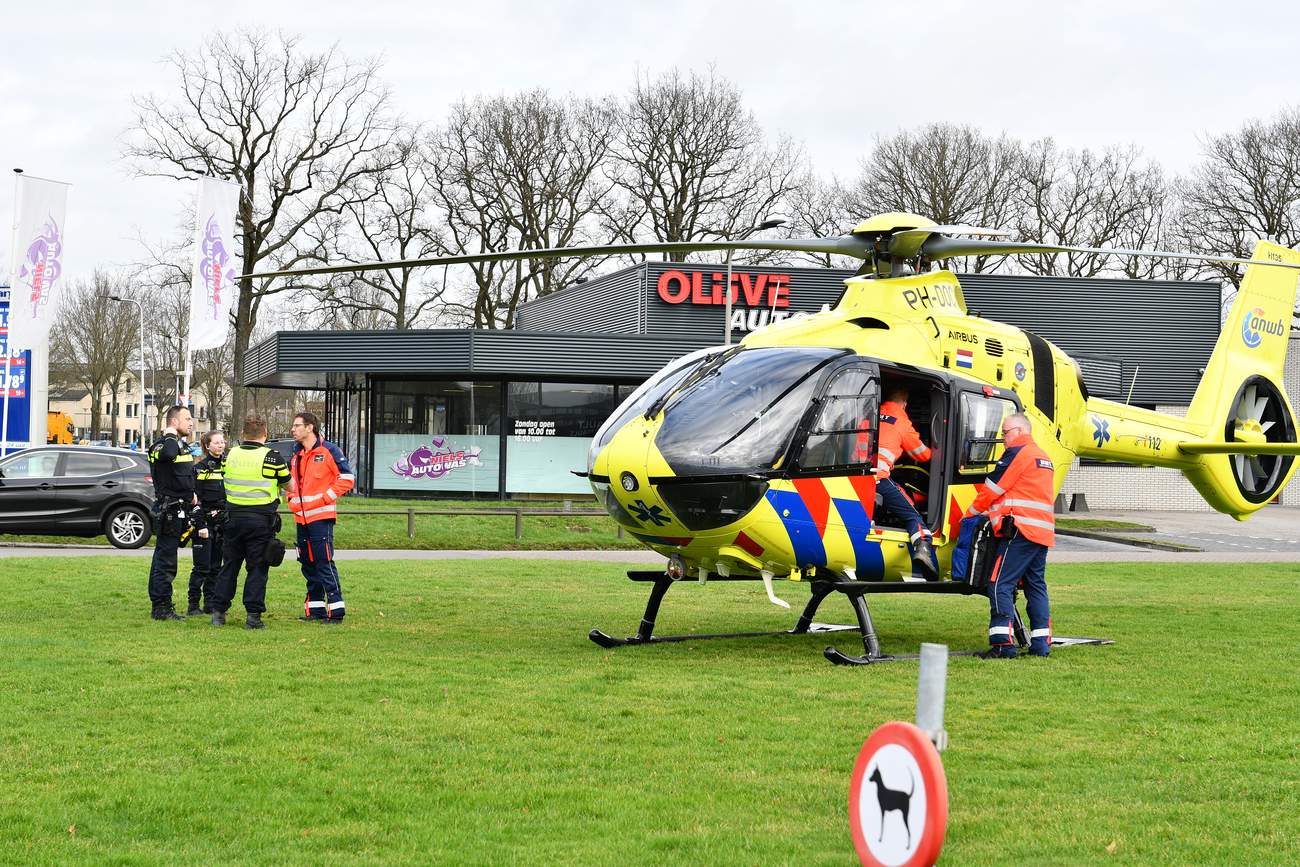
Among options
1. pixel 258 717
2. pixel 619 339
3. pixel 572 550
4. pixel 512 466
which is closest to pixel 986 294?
pixel 619 339

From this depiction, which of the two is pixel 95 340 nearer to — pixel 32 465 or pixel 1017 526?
pixel 32 465

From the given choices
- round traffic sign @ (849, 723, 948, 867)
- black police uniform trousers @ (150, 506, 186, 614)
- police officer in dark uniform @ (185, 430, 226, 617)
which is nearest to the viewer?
round traffic sign @ (849, 723, 948, 867)

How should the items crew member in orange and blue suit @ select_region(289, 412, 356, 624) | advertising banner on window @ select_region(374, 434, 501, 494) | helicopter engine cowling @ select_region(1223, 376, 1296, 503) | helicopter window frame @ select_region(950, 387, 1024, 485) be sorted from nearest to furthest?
helicopter window frame @ select_region(950, 387, 1024, 485) → crew member in orange and blue suit @ select_region(289, 412, 356, 624) → helicopter engine cowling @ select_region(1223, 376, 1296, 503) → advertising banner on window @ select_region(374, 434, 501, 494)

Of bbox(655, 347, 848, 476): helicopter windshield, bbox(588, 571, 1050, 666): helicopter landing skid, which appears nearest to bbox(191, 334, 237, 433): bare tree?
bbox(588, 571, 1050, 666): helicopter landing skid

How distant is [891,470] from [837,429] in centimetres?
85

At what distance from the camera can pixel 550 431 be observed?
111 ft

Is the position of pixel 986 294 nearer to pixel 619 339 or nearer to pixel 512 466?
pixel 619 339

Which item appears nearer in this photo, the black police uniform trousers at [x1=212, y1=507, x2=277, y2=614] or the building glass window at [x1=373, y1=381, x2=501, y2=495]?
the black police uniform trousers at [x1=212, y1=507, x2=277, y2=614]

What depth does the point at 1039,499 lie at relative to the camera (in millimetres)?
10805

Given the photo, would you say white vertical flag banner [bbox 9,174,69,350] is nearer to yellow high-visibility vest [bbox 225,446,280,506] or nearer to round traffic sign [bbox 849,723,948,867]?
yellow high-visibility vest [bbox 225,446,280,506]

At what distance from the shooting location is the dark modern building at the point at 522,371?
32312 millimetres

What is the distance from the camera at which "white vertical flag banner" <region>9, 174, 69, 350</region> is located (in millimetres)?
27547

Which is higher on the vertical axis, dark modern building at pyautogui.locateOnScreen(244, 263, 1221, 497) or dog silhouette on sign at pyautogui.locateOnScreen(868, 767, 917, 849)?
dark modern building at pyautogui.locateOnScreen(244, 263, 1221, 497)

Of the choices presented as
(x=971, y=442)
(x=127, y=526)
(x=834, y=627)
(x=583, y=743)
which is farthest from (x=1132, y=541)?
(x=583, y=743)
